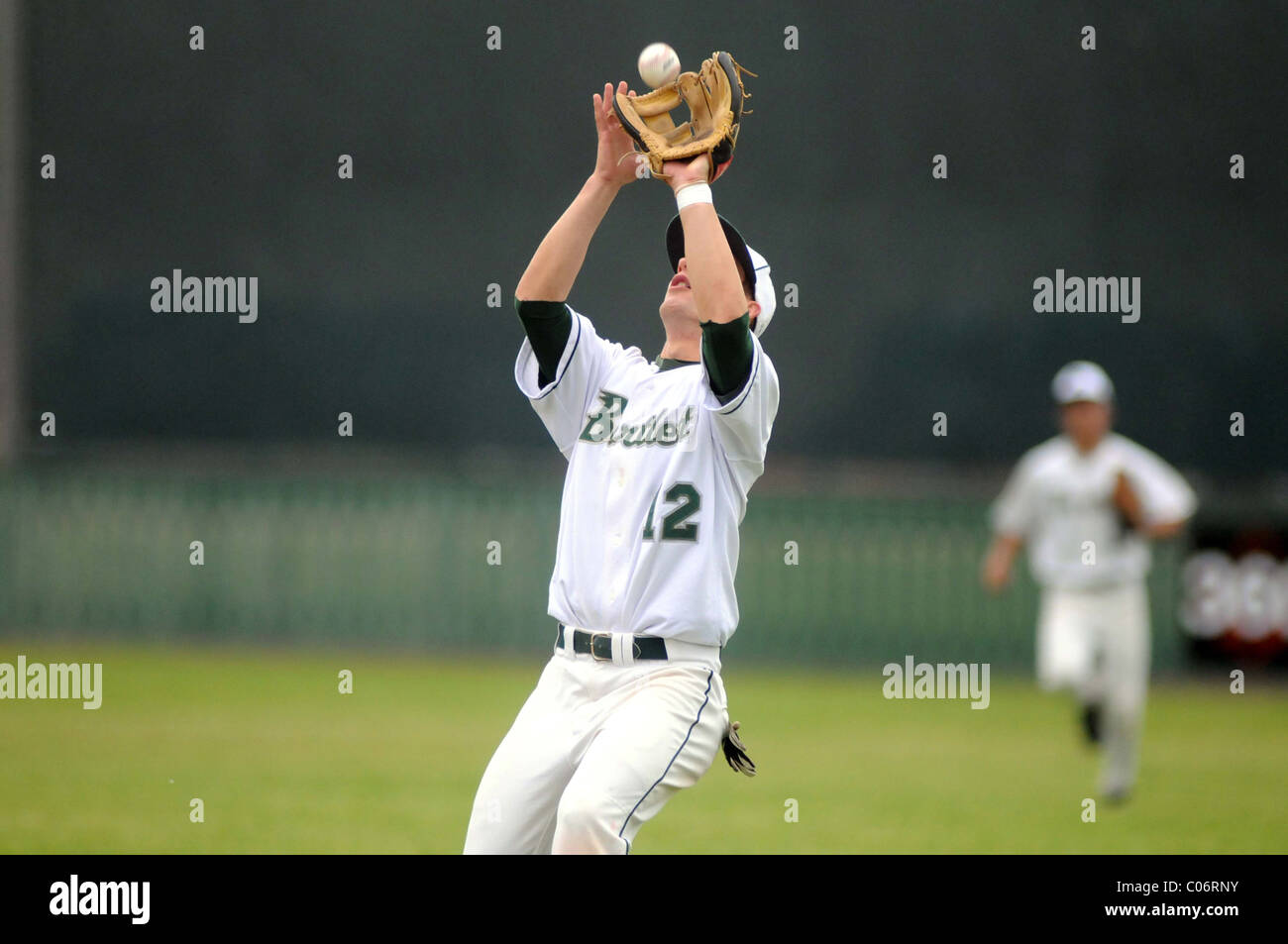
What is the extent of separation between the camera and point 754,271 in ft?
15.9

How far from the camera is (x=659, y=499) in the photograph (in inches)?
177

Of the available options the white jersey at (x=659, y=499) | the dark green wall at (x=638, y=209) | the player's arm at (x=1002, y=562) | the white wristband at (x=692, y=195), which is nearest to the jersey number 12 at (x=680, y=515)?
the white jersey at (x=659, y=499)

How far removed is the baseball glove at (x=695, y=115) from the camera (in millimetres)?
4500

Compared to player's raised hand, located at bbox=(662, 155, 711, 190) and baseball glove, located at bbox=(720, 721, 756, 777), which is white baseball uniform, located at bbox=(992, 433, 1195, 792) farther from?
player's raised hand, located at bbox=(662, 155, 711, 190)

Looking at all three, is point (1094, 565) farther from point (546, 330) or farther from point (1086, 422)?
point (546, 330)

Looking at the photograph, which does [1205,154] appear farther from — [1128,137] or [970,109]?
[970,109]

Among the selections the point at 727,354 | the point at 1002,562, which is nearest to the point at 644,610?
the point at 727,354

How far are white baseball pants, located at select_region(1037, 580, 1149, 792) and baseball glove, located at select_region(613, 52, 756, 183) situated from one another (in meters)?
5.97

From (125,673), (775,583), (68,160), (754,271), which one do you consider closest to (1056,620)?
(775,583)

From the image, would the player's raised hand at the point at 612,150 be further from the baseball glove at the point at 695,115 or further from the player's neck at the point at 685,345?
the player's neck at the point at 685,345

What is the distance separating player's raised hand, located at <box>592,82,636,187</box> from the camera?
186 inches

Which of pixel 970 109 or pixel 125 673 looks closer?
pixel 125 673

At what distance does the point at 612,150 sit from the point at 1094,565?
6426 mm

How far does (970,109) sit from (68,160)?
879 cm
